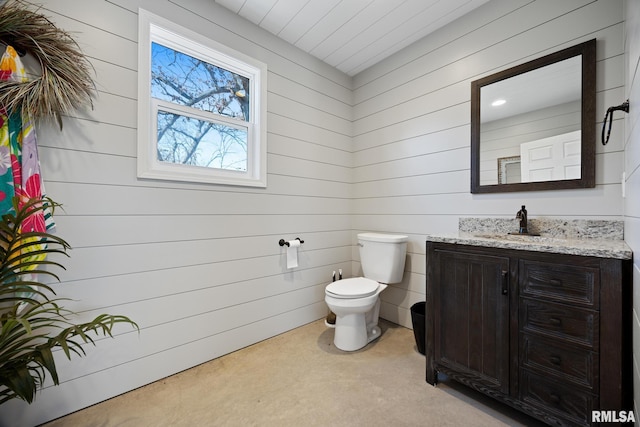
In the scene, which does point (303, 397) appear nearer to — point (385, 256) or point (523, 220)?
point (385, 256)

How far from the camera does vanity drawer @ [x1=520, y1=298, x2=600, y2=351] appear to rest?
3.81 ft

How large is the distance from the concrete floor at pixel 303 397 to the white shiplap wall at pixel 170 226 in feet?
Result: 0.50

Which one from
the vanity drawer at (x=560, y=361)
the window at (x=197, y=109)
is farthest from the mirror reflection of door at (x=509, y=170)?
the window at (x=197, y=109)

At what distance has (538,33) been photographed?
5.72 feet

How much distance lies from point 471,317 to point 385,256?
864mm

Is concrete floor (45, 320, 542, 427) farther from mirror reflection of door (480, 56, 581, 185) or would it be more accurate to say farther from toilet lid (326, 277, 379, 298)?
mirror reflection of door (480, 56, 581, 185)

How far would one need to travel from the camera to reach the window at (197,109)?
1.69m

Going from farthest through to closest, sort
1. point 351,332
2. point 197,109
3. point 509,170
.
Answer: point 351,332 → point 197,109 → point 509,170

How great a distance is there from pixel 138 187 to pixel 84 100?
0.52 metres

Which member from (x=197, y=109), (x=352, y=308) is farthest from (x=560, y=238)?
(x=197, y=109)

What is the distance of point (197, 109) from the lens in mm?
1975

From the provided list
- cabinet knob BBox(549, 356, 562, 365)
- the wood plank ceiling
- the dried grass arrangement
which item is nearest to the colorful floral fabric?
the dried grass arrangement

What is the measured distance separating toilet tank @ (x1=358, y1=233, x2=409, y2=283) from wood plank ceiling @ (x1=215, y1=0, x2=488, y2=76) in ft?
5.56

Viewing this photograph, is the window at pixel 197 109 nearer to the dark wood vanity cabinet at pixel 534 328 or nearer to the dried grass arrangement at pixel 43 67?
the dried grass arrangement at pixel 43 67
